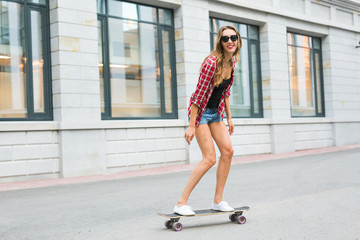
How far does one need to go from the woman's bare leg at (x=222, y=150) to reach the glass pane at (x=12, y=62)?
253 inches

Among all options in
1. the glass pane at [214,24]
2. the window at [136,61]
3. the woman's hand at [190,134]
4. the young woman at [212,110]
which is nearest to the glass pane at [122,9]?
the window at [136,61]

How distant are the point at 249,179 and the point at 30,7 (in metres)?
6.02

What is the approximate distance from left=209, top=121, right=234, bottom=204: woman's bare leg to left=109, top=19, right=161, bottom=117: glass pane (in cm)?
712

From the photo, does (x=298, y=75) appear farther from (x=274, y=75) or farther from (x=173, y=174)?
(x=173, y=174)

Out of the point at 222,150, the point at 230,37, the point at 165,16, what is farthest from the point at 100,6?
the point at 222,150

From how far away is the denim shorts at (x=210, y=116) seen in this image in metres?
4.85

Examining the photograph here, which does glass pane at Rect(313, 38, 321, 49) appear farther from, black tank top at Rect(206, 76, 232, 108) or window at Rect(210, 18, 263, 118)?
black tank top at Rect(206, 76, 232, 108)

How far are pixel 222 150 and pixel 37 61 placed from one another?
22.5ft

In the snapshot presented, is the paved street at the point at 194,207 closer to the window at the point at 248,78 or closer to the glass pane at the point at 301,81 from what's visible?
the window at the point at 248,78

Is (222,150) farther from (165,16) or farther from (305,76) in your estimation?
(305,76)

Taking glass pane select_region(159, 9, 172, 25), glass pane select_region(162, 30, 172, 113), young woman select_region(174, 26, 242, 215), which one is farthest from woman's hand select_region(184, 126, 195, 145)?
glass pane select_region(159, 9, 172, 25)

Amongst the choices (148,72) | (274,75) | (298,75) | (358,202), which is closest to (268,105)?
(274,75)

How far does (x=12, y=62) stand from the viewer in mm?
10109

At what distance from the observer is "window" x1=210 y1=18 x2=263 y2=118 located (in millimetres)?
15539
